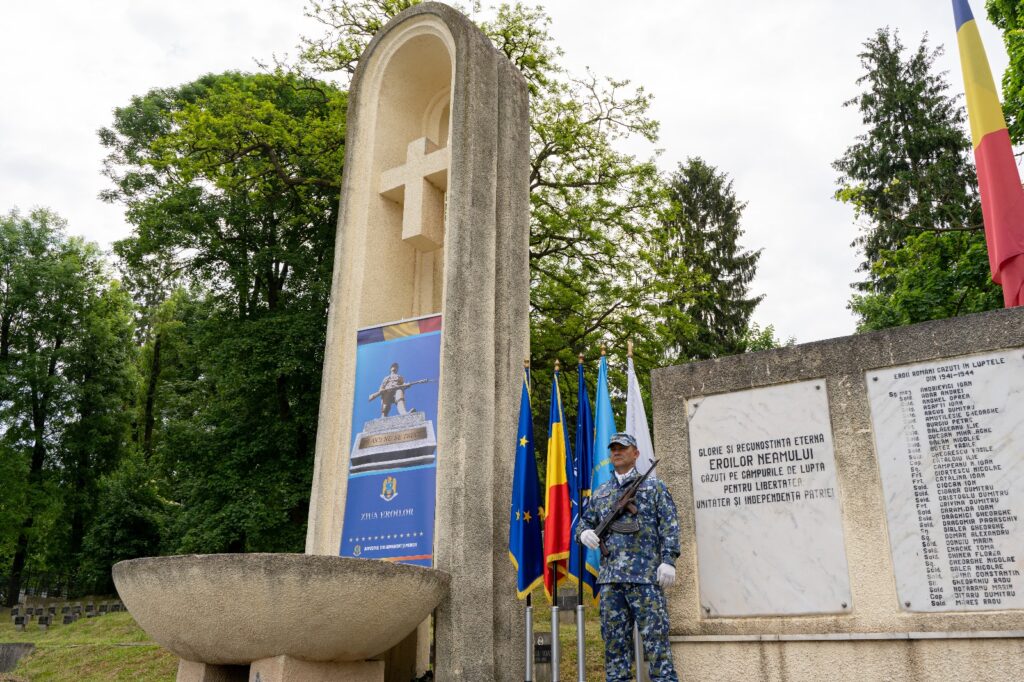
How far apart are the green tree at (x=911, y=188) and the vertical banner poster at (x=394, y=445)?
1210 cm

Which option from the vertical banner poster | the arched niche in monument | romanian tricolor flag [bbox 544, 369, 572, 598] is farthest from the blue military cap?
the vertical banner poster

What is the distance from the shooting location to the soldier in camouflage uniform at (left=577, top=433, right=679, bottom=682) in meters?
5.08

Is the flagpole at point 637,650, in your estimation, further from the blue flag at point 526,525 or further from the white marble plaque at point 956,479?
the white marble plaque at point 956,479

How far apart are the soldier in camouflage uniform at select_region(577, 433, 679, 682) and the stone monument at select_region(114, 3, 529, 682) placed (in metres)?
1.59

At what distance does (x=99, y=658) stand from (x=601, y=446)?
30.9 ft

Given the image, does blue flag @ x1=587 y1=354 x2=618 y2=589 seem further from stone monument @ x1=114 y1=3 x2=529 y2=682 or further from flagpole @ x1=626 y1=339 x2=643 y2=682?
stone monument @ x1=114 y1=3 x2=529 y2=682

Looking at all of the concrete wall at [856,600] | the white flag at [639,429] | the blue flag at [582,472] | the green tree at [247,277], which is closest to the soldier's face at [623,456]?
the concrete wall at [856,600]

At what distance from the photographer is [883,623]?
4.99 metres

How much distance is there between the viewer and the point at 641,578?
5.21m

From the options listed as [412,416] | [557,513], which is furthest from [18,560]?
[557,513]

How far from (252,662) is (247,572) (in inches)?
32.8

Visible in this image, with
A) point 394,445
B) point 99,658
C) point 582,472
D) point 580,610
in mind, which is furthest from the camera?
point 99,658

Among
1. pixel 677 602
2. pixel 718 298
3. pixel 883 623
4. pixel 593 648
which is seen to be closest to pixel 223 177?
pixel 593 648

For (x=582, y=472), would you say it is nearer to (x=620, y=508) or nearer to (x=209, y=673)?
(x=620, y=508)
